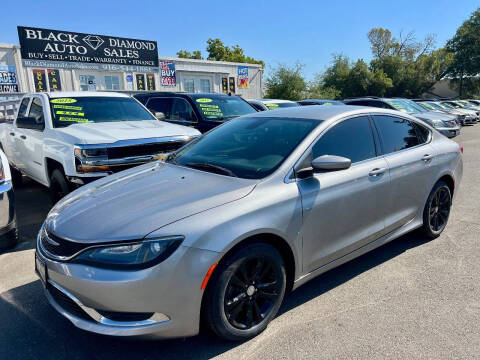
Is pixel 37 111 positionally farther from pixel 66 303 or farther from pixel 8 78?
pixel 8 78

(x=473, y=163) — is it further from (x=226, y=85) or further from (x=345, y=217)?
(x=226, y=85)

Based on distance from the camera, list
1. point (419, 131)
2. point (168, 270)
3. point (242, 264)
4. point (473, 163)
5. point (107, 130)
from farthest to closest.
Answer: point (473, 163) < point (107, 130) < point (419, 131) < point (242, 264) < point (168, 270)

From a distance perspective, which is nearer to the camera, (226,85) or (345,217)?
(345,217)

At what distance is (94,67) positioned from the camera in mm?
21484

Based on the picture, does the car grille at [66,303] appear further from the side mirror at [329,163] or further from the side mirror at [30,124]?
the side mirror at [30,124]

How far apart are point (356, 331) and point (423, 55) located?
54927mm

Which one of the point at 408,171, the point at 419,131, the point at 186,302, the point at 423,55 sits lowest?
the point at 186,302

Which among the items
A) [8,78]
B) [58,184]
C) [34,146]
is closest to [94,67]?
[8,78]

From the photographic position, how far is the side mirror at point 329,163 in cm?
280

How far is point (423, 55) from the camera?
48.9m

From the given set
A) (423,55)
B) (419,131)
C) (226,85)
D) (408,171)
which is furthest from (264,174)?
(423,55)

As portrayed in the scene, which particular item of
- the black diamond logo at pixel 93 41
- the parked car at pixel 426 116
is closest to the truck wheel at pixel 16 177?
the parked car at pixel 426 116

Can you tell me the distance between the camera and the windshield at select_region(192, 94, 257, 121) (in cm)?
754

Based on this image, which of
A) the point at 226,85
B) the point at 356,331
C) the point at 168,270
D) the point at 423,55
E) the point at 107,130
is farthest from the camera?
the point at 423,55
